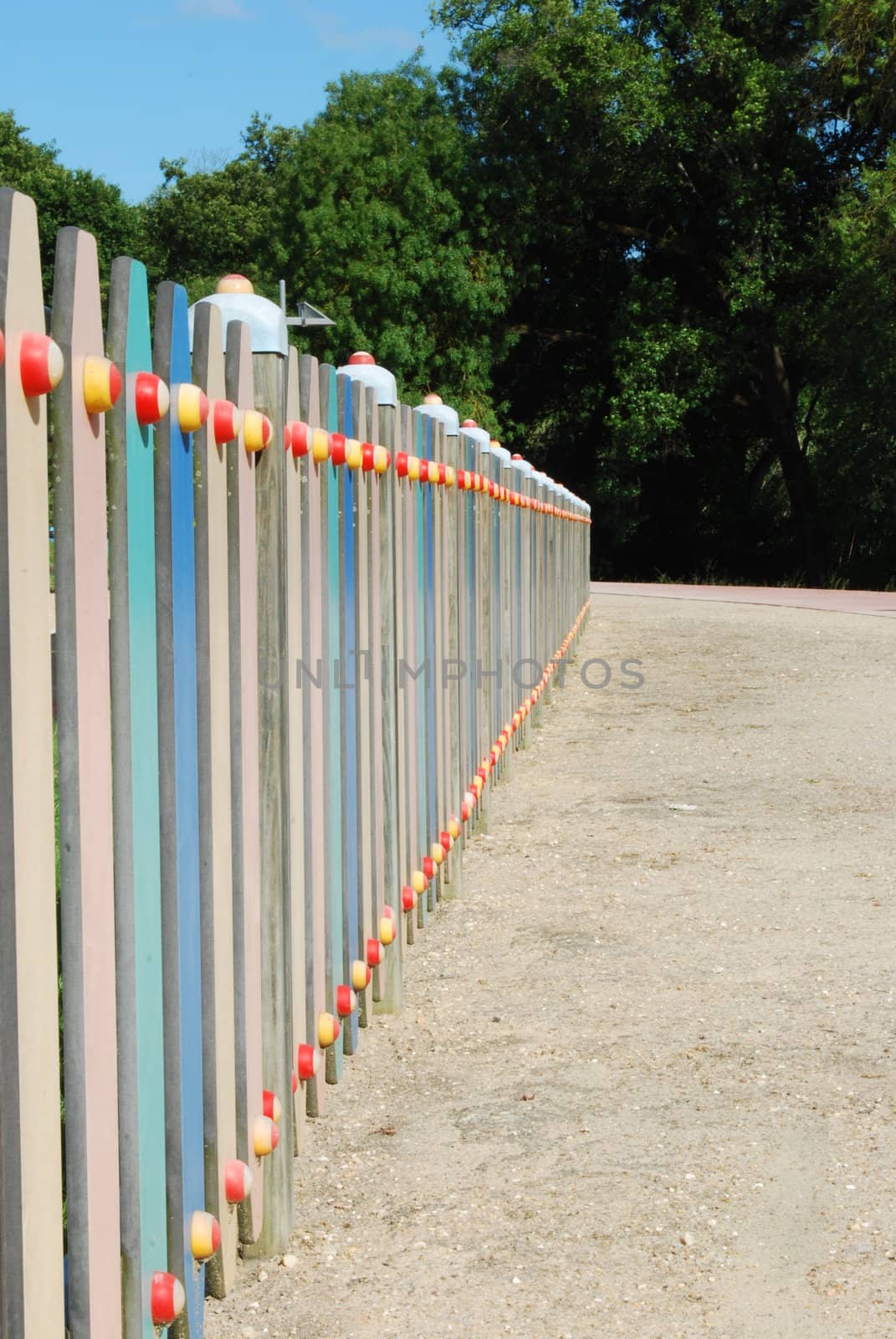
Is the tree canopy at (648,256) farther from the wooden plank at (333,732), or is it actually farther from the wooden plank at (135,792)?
the wooden plank at (135,792)

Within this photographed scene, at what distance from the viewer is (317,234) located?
36.4m

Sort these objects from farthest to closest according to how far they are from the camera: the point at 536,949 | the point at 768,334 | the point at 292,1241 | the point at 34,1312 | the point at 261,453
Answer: the point at 768,334 → the point at 536,949 → the point at 292,1241 → the point at 261,453 → the point at 34,1312

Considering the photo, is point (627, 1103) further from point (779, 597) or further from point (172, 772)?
point (779, 597)

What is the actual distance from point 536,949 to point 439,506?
1688mm

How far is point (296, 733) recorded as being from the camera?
11.9ft

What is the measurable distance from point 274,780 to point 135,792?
877 millimetres

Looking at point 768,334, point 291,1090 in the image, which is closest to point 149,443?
point 291,1090

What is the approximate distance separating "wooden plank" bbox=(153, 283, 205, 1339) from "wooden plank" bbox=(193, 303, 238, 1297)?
0.12 ft

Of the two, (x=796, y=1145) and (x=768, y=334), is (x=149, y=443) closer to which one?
(x=796, y=1145)

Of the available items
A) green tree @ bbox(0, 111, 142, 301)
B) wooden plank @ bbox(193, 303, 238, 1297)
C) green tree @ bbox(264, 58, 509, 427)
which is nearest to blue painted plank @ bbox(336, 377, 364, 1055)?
wooden plank @ bbox(193, 303, 238, 1297)

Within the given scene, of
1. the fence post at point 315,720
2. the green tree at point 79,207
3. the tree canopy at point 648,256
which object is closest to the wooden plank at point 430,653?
the fence post at point 315,720

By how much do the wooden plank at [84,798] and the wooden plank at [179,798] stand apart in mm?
254

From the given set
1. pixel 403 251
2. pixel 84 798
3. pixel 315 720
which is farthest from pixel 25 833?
pixel 403 251

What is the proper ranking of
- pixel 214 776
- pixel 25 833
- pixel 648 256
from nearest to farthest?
pixel 25 833
pixel 214 776
pixel 648 256
